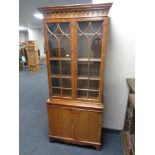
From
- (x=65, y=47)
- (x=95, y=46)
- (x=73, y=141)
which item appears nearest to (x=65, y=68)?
(x=65, y=47)

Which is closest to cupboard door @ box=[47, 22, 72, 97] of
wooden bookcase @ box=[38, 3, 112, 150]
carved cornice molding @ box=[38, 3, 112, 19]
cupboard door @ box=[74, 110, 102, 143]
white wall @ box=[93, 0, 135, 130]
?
wooden bookcase @ box=[38, 3, 112, 150]

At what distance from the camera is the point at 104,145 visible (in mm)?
2098

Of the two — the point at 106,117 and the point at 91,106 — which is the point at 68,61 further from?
the point at 106,117

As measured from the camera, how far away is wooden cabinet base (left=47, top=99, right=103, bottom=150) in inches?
74.5

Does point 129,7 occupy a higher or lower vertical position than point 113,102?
higher

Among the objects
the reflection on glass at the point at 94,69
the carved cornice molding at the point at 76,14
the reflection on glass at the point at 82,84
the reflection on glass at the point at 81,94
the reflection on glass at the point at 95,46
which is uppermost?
the carved cornice molding at the point at 76,14

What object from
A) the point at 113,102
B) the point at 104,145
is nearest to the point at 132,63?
the point at 113,102

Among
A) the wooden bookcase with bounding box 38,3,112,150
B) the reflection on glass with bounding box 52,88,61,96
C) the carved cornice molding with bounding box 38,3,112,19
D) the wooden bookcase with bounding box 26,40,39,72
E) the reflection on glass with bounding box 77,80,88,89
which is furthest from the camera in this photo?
the wooden bookcase with bounding box 26,40,39,72

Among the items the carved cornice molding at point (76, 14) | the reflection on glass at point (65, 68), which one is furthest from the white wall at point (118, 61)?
the reflection on glass at point (65, 68)

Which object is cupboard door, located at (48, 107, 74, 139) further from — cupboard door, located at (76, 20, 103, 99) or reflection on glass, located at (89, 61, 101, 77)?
reflection on glass, located at (89, 61, 101, 77)

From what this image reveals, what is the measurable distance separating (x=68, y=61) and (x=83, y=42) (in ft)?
1.03

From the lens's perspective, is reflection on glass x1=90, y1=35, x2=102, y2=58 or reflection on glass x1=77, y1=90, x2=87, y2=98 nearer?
reflection on glass x1=90, y1=35, x2=102, y2=58

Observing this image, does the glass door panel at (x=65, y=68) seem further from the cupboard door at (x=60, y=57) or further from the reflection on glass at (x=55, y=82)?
the reflection on glass at (x=55, y=82)

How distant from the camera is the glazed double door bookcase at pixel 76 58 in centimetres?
174
